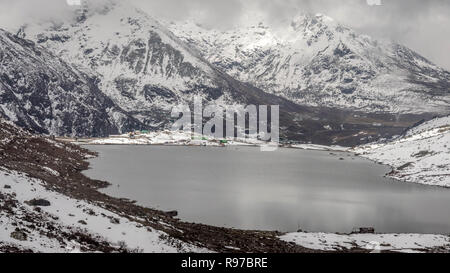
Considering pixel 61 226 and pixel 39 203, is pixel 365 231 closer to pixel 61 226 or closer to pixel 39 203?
pixel 61 226

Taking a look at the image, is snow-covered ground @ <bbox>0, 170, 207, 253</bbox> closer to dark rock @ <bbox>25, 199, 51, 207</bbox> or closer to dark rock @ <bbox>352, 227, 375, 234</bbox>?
dark rock @ <bbox>25, 199, 51, 207</bbox>

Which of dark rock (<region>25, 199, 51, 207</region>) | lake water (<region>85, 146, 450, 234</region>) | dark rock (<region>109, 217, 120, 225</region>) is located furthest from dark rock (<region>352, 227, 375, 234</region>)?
dark rock (<region>25, 199, 51, 207</region>)

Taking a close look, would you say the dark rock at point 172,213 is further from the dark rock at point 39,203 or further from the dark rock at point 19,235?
the dark rock at point 19,235

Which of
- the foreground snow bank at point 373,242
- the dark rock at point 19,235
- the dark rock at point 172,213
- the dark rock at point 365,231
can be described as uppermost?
the dark rock at point 19,235

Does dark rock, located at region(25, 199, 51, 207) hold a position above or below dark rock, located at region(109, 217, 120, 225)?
above

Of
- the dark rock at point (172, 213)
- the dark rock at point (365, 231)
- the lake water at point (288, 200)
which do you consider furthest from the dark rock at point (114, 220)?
the dark rock at point (365, 231)
